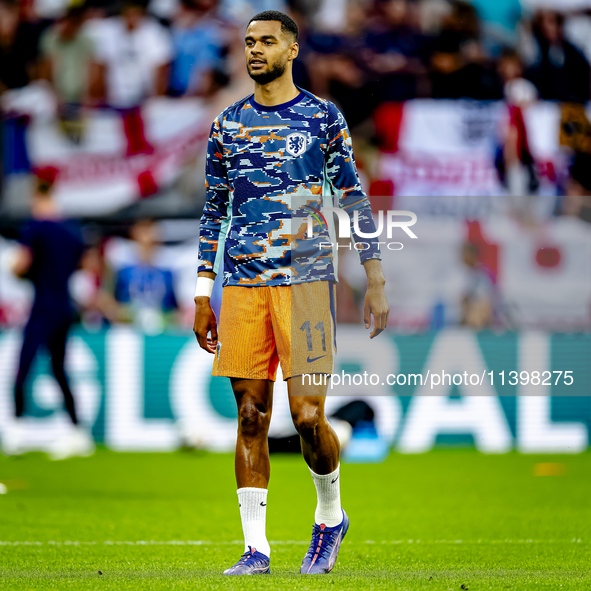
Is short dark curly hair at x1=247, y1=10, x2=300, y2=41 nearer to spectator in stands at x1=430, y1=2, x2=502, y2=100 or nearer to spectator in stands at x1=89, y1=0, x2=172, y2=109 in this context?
spectator in stands at x1=430, y1=2, x2=502, y2=100

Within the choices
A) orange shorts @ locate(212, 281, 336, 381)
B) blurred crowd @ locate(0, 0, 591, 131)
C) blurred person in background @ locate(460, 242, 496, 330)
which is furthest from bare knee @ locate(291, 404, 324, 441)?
blurred crowd @ locate(0, 0, 591, 131)

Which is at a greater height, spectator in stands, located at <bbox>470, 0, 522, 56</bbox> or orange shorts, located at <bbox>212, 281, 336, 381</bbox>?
spectator in stands, located at <bbox>470, 0, 522, 56</bbox>

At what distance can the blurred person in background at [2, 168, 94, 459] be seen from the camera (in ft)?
31.2

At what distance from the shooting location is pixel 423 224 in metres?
11.7

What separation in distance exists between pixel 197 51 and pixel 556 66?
15.3 feet

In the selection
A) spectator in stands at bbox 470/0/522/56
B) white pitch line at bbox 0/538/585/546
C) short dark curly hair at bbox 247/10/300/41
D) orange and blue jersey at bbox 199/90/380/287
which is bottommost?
white pitch line at bbox 0/538/585/546

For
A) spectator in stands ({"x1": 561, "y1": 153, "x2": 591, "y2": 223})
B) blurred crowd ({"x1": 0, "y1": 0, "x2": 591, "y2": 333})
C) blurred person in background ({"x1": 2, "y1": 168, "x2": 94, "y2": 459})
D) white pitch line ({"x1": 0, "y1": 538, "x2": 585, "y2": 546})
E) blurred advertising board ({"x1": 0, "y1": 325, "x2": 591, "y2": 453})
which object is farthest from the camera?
blurred crowd ({"x1": 0, "y1": 0, "x2": 591, "y2": 333})

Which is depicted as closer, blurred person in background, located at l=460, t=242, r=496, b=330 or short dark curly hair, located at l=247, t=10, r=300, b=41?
short dark curly hair, located at l=247, t=10, r=300, b=41

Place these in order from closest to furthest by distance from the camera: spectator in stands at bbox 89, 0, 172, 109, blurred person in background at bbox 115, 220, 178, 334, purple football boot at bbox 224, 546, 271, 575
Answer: purple football boot at bbox 224, 546, 271, 575 < blurred person in background at bbox 115, 220, 178, 334 < spectator in stands at bbox 89, 0, 172, 109

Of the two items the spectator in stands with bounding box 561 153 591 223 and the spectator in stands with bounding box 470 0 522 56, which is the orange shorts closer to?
the spectator in stands with bounding box 561 153 591 223

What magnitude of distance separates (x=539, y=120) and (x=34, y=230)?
6.52 metres

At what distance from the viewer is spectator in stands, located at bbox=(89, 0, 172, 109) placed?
13.4 meters

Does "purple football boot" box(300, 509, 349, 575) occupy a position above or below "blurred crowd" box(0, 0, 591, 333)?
below

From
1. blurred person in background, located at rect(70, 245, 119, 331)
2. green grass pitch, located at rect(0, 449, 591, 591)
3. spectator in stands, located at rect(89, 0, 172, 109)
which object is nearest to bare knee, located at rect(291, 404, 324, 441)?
green grass pitch, located at rect(0, 449, 591, 591)
